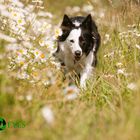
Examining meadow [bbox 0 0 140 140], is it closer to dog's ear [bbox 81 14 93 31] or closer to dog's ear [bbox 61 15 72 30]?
dog's ear [bbox 81 14 93 31]

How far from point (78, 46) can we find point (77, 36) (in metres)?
0.17

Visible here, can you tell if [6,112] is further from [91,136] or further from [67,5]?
[67,5]

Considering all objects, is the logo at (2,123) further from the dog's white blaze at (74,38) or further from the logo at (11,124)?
the dog's white blaze at (74,38)

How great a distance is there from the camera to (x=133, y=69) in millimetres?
4559

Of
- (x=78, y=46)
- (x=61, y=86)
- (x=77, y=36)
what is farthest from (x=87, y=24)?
(x=61, y=86)

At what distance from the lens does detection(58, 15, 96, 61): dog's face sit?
650cm

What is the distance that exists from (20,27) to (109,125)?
1.87m

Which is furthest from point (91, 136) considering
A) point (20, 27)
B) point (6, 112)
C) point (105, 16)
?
point (105, 16)

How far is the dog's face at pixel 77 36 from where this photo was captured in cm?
650

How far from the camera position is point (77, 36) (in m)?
6.54

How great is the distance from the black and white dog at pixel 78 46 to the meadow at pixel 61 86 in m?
0.18

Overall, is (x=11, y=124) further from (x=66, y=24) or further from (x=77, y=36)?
(x=66, y=24)

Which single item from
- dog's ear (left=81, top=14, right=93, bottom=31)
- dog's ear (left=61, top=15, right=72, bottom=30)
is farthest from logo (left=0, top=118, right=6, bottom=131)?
dog's ear (left=81, top=14, right=93, bottom=31)

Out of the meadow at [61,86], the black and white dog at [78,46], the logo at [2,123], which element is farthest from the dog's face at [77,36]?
the logo at [2,123]
